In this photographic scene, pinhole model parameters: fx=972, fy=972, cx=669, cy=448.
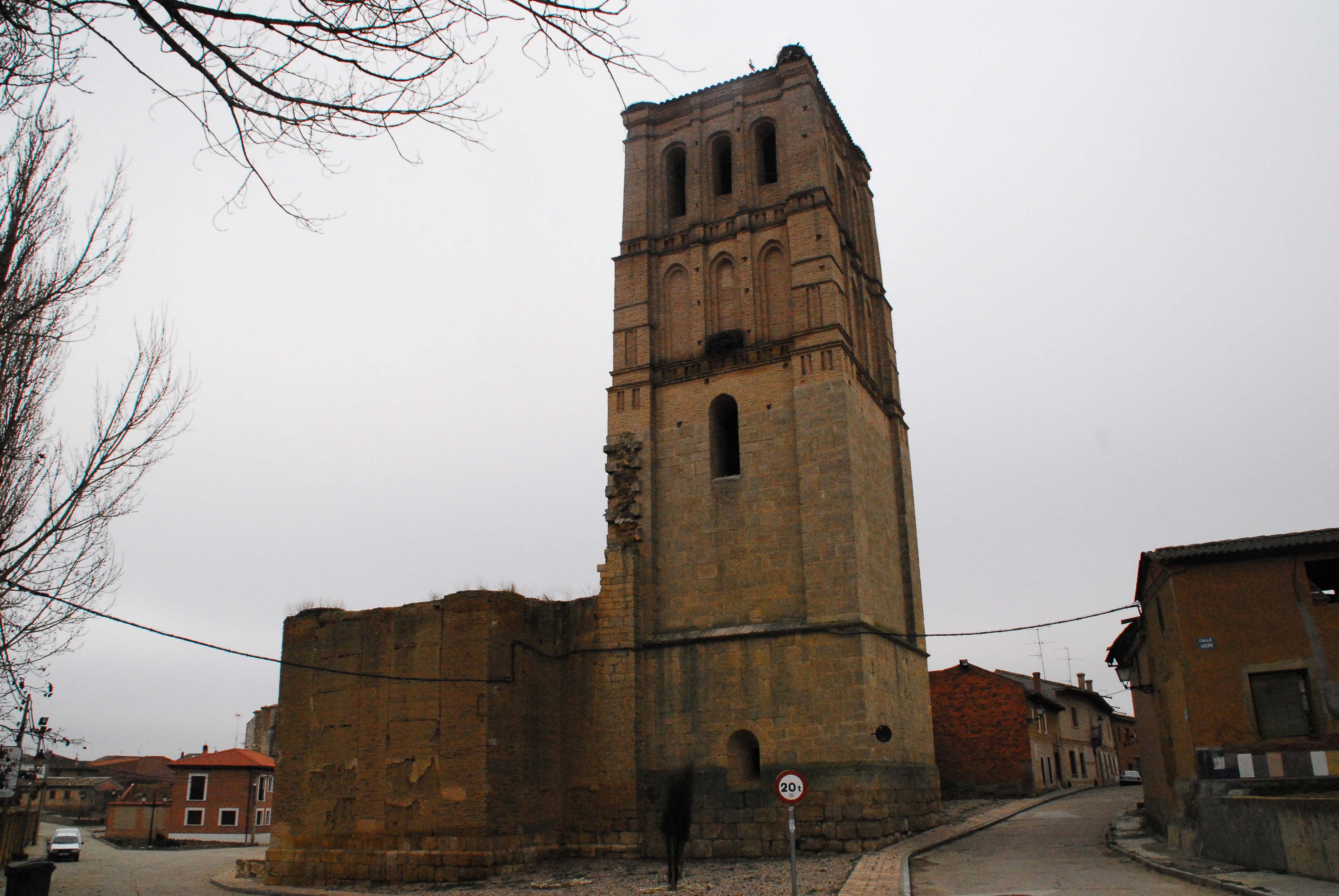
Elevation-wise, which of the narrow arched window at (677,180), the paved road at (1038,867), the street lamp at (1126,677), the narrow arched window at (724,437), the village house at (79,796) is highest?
the narrow arched window at (677,180)

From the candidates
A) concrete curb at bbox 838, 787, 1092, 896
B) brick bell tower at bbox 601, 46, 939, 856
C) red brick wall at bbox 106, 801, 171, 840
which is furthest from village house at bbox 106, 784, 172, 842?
concrete curb at bbox 838, 787, 1092, 896

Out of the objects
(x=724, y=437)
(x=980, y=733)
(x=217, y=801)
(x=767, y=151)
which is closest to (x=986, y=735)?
(x=980, y=733)

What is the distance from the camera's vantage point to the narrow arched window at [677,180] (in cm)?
2470

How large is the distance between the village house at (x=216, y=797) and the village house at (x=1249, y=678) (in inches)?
1580

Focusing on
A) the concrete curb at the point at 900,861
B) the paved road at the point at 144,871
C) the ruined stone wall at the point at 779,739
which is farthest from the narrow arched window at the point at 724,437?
the paved road at the point at 144,871

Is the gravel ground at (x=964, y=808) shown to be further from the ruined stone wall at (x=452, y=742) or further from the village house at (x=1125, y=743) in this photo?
the village house at (x=1125, y=743)

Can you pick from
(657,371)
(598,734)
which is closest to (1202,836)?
(598,734)

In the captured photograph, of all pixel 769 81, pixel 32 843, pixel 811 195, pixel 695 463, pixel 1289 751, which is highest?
pixel 769 81

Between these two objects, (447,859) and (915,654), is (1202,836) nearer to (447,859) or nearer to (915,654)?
(915,654)

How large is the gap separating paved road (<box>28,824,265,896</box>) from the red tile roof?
4515 mm

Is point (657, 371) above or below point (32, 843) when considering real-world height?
above

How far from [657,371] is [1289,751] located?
13936 mm

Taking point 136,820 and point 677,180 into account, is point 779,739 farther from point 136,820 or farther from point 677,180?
point 136,820

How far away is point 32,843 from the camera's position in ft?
131
